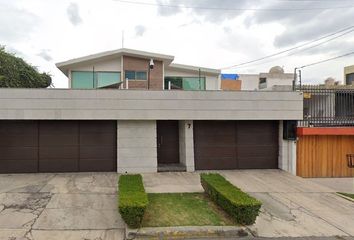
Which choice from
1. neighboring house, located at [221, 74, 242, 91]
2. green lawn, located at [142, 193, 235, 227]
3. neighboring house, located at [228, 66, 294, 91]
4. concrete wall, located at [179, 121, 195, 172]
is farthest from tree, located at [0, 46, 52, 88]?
neighboring house, located at [228, 66, 294, 91]

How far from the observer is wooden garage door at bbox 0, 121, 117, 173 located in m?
13.3

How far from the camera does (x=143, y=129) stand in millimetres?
13805

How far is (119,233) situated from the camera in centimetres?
747

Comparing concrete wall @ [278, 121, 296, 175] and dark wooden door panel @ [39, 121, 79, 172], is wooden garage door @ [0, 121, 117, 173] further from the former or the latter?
concrete wall @ [278, 121, 296, 175]

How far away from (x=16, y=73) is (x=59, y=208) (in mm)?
18526

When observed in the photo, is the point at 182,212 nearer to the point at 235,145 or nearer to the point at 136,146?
the point at 136,146

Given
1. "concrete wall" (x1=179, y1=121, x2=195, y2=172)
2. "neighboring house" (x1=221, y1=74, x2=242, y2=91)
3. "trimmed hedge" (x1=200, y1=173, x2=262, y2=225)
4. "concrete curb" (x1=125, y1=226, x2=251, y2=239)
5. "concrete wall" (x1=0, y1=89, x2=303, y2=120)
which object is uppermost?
"neighboring house" (x1=221, y1=74, x2=242, y2=91)

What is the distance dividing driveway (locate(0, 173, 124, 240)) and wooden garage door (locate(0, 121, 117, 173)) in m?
0.95

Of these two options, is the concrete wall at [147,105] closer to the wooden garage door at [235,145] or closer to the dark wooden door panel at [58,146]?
the dark wooden door panel at [58,146]

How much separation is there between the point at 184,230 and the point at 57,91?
26.9ft

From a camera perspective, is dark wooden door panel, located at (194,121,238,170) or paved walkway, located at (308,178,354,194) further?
dark wooden door panel, located at (194,121,238,170)

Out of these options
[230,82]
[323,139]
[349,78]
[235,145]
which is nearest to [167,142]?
[235,145]

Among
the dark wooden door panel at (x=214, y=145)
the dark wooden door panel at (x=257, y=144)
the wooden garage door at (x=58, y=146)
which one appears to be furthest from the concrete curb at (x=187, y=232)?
the dark wooden door panel at (x=257, y=144)

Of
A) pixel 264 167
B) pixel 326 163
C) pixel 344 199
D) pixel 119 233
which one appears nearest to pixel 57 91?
pixel 119 233
